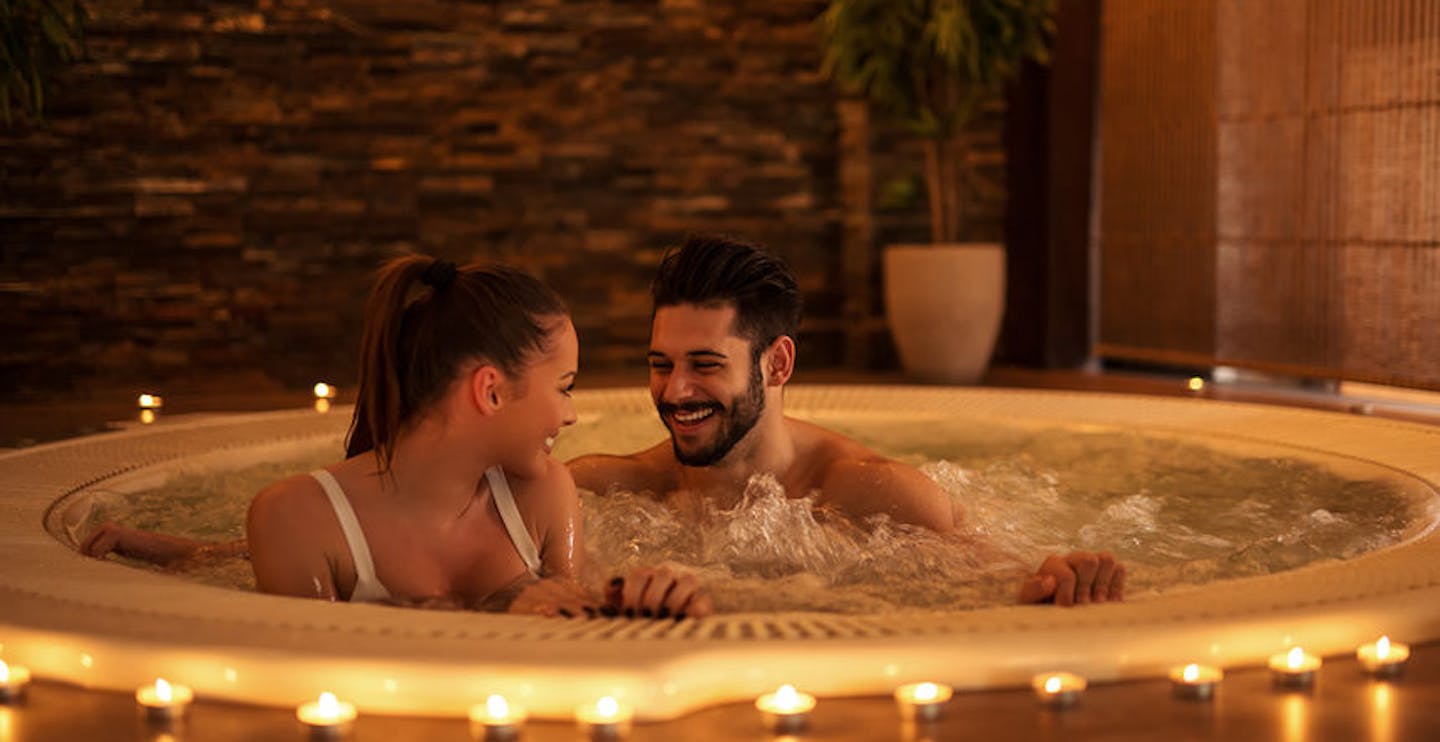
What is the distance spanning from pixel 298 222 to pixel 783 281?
14.4 ft

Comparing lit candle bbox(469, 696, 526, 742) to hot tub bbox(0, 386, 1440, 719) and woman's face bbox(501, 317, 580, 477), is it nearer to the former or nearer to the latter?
hot tub bbox(0, 386, 1440, 719)

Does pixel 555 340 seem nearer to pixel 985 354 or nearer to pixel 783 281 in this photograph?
pixel 783 281

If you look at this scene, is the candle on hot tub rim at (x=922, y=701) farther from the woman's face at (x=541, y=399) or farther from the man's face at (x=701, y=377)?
the man's face at (x=701, y=377)

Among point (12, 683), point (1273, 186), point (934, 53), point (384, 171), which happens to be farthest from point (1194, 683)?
point (384, 171)

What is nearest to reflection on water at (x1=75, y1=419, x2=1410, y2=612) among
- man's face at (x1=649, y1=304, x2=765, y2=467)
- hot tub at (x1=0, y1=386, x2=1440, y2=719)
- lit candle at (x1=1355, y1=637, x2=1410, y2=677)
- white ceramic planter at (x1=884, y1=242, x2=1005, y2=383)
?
man's face at (x1=649, y1=304, x2=765, y2=467)

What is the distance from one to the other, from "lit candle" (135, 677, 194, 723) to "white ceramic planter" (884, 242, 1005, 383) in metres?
5.15

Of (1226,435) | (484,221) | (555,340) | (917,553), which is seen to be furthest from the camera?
(484,221)

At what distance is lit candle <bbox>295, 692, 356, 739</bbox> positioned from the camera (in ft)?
5.10

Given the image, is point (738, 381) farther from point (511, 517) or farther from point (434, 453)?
point (434, 453)

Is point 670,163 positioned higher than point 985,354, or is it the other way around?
point 670,163

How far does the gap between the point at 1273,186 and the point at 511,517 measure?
4.55 metres

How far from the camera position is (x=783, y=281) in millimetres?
2801

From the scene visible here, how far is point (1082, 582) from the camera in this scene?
6.60ft

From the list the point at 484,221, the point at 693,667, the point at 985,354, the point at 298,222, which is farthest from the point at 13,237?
the point at 693,667
